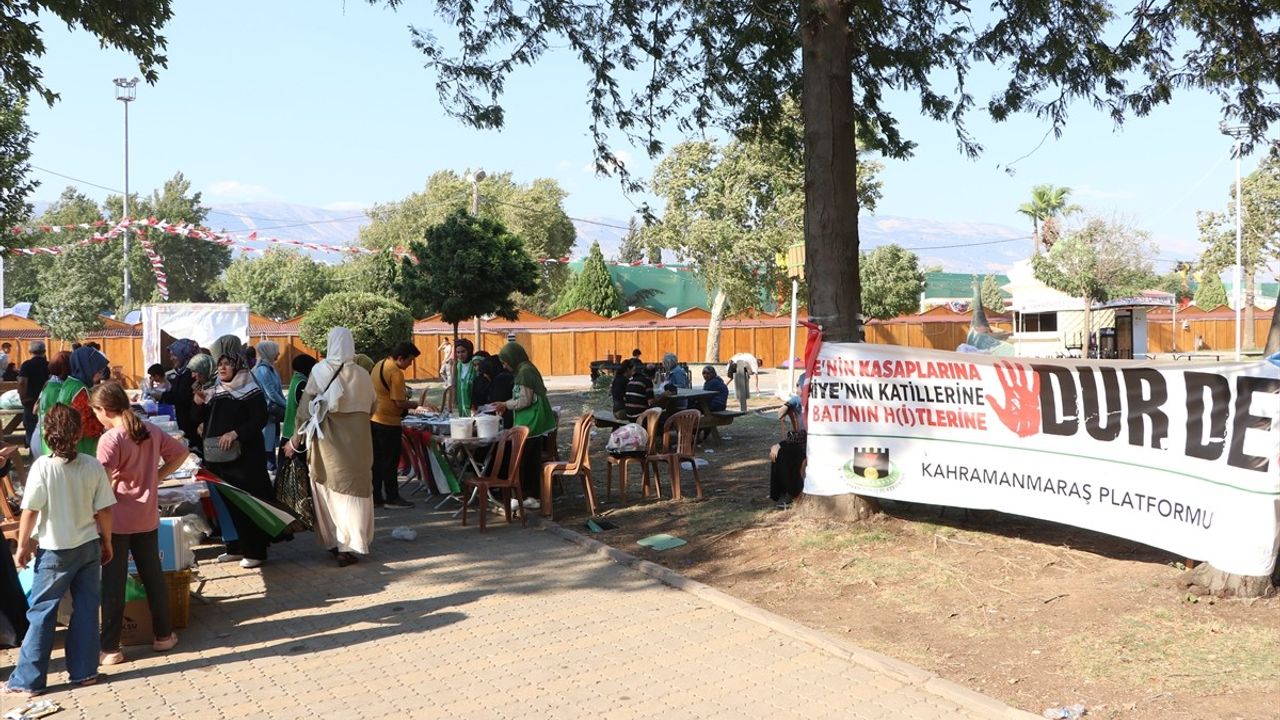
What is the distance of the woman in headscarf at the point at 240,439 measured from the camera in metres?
7.58

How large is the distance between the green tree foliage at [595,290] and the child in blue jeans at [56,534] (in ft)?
169

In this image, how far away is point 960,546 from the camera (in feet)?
25.3

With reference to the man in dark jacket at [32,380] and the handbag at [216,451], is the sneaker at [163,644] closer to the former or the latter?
the handbag at [216,451]

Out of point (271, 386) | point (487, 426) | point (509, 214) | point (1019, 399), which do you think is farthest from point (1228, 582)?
point (509, 214)

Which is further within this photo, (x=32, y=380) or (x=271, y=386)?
(x=32, y=380)

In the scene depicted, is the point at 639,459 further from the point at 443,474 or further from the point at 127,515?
the point at 127,515

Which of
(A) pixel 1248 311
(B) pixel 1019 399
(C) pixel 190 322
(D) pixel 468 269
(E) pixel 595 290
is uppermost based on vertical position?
(E) pixel 595 290

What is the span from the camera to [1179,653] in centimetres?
552

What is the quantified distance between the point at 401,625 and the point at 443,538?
2.66m

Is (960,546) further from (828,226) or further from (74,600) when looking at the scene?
(74,600)

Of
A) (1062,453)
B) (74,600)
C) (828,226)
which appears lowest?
(74,600)

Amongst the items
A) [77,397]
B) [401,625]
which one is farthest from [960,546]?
[77,397]

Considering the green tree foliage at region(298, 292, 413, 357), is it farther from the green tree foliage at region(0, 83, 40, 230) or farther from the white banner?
the white banner

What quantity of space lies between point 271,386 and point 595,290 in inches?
1823
